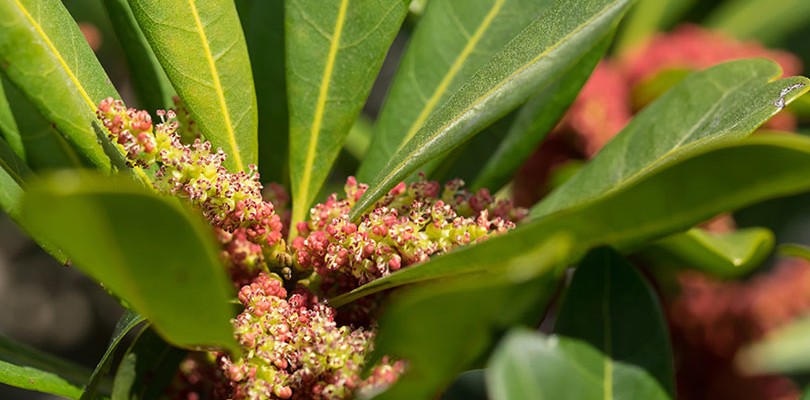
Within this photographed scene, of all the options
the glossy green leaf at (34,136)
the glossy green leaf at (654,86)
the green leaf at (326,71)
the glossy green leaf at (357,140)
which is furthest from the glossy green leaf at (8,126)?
the glossy green leaf at (654,86)

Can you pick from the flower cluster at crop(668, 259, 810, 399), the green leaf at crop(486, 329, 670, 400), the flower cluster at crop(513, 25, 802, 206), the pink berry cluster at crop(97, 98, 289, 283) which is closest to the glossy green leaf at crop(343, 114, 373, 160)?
the flower cluster at crop(513, 25, 802, 206)

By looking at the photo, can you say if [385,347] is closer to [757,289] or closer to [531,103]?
[531,103]

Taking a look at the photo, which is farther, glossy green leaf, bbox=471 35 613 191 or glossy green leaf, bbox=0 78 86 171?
glossy green leaf, bbox=471 35 613 191

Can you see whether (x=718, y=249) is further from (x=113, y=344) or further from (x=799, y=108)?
(x=113, y=344)

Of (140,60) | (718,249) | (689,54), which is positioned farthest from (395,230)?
(689,54)

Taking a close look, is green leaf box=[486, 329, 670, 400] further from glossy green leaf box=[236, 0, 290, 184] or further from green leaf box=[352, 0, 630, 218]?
glossy green leaf box=[236, 0, 290, 184]

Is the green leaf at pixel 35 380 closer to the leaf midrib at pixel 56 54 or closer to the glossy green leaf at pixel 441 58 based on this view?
the leaf midrib at pixel 56 54
